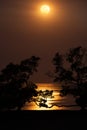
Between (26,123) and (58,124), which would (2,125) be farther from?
(58,124)

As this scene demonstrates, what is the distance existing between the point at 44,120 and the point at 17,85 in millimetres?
6113

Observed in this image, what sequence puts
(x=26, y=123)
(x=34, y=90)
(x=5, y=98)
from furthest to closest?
(x=34, y=90) → (x=5, y=98) → (x=26, y=123)

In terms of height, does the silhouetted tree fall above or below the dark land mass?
above

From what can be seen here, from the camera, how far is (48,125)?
15.1 meters

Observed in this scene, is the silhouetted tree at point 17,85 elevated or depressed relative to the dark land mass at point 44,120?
elevated

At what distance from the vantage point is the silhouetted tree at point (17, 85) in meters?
20.6

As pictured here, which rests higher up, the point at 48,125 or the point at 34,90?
the point at 34,90

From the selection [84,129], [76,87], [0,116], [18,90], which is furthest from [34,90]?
[84,129]

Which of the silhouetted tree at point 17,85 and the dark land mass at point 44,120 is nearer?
the dark land mass at point 44,120

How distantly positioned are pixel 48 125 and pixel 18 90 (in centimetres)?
659

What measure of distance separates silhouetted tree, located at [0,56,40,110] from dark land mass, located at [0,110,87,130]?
423 cm

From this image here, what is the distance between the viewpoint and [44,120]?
51.8 feet

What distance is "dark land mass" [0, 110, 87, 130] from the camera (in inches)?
587

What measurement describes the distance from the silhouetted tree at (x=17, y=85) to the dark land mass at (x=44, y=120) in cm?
423
